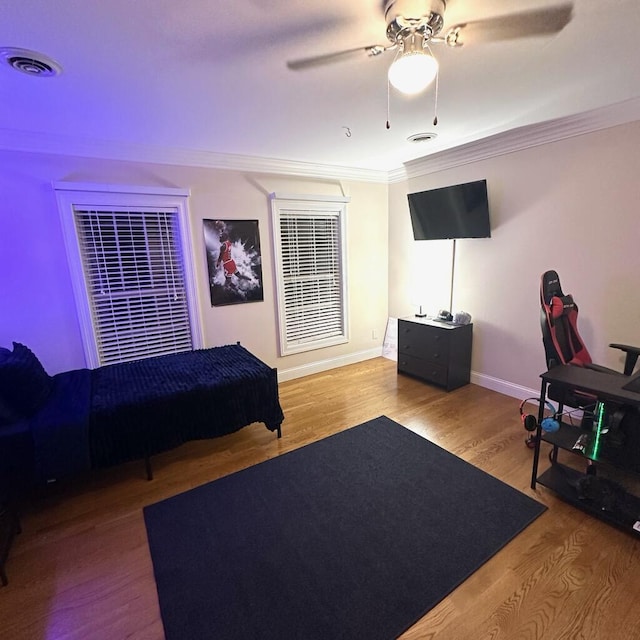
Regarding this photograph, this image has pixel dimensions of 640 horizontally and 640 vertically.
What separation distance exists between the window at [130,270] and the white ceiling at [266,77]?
1.58 feet

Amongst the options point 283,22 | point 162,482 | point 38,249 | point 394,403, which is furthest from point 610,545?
point 38,249

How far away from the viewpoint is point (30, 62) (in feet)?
5.43

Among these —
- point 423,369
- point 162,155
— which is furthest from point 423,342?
point 162,155

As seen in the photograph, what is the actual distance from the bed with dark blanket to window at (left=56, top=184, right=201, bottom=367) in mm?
362

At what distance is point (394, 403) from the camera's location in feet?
11.2

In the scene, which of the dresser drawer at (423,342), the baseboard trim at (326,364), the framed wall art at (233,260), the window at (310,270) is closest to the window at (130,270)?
the framed wall art at (233,260)

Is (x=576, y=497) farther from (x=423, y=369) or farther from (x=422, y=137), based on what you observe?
(x=422, y=137)

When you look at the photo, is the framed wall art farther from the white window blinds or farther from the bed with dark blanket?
the bed with dark blanket

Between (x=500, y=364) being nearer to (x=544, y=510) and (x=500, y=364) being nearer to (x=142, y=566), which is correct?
(x=544, y=510)

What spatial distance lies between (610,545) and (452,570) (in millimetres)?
854

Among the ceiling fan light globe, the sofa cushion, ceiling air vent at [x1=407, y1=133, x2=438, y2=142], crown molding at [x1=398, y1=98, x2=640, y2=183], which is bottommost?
the sofa cushion

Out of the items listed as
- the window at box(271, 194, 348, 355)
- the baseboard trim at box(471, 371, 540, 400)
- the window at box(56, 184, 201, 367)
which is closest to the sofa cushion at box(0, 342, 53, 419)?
the window at box(56, 184, 201, 367)

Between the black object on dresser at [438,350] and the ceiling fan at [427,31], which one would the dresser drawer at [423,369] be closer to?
the black object on dresser at [438,350]

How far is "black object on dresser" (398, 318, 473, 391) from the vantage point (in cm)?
357
